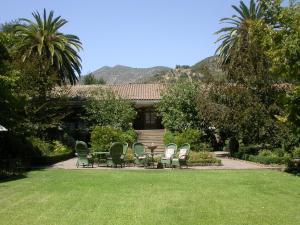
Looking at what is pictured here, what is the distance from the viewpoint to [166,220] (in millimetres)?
8844

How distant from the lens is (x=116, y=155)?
2031cm

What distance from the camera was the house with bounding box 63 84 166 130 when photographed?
3803 cm

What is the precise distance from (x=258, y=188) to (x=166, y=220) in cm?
519

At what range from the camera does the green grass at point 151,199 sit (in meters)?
9.01

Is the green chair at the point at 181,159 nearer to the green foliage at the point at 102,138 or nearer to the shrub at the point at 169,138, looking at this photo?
the green foliage at the point at 102,138

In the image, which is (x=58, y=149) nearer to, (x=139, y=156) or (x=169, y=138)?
(x=139, y=156)

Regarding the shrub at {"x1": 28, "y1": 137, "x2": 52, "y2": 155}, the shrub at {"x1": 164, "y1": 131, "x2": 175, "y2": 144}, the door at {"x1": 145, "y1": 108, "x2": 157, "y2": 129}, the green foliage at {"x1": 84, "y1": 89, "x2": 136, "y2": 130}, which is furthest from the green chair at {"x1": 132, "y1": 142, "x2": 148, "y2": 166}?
the door at {"x1": 145, "y1": 108, "x2": 157, "y2": 129}

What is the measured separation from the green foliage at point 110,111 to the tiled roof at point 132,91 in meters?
2.22

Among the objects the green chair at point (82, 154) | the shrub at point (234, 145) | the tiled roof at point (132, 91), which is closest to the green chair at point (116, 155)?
the green chair at point (82, 154)

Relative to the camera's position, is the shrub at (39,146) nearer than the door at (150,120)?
Yes

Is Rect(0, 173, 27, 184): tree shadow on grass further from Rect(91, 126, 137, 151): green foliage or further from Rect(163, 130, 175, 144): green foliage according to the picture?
Rect(163, 130, 175, 144): green foliage

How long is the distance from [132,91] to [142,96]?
2.38 metres

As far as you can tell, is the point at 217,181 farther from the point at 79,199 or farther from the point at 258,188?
the point at 79,199

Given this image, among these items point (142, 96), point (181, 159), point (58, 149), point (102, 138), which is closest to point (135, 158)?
point (181, 159)
